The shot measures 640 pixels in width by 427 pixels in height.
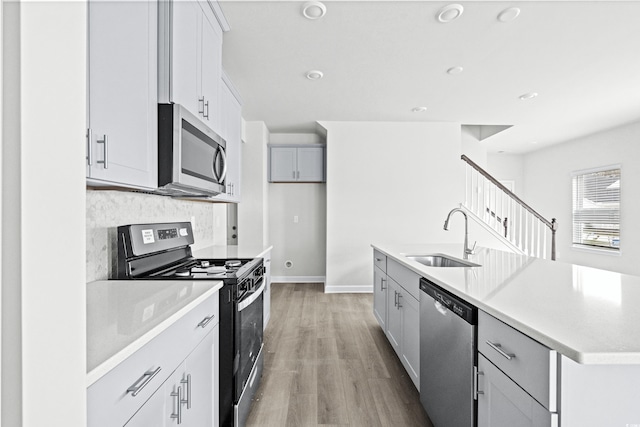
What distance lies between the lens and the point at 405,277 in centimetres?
227

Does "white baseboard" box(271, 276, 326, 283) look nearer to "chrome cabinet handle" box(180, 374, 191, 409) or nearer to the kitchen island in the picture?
the kitchen island

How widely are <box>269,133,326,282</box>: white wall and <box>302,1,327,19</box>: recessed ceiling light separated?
3.33 metres

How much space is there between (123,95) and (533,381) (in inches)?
64.7

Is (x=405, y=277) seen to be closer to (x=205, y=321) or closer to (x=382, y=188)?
(x=205, y=321)

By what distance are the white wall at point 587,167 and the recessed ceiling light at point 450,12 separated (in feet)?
15.1

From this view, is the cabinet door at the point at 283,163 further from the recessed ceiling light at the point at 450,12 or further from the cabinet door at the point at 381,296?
the recessed ceiling light at the point at 450,12

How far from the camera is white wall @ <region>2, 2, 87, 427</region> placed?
1.36 ft

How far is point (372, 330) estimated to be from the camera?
3.36m

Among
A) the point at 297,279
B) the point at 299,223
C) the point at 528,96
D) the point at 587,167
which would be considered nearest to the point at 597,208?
the point at 587,167

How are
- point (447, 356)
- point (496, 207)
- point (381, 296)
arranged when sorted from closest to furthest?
1. point (447, 356)
2. point (381, 296)
3. point (496, 207)

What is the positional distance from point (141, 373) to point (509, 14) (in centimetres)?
298

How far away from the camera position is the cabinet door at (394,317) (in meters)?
2.43

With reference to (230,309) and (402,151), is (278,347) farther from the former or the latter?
(402,151)

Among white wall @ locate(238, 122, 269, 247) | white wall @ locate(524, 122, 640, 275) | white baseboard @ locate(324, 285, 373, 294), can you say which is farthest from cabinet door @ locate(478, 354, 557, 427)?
white wall @ locate(524, 122, 640, 275)
